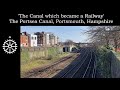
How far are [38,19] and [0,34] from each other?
1153mm

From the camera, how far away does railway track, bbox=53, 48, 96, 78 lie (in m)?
14.3

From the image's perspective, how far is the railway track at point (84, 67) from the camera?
14266 mm

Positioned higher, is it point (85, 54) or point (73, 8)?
point (73, 8)

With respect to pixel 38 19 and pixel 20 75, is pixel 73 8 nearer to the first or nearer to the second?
pixel 38 19

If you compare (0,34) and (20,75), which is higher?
A: (0,34)

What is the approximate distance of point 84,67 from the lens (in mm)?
14539

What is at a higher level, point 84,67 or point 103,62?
point 103,62

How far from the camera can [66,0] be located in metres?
14.3

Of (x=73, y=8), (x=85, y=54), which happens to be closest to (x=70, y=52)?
(x=85, y=54)
